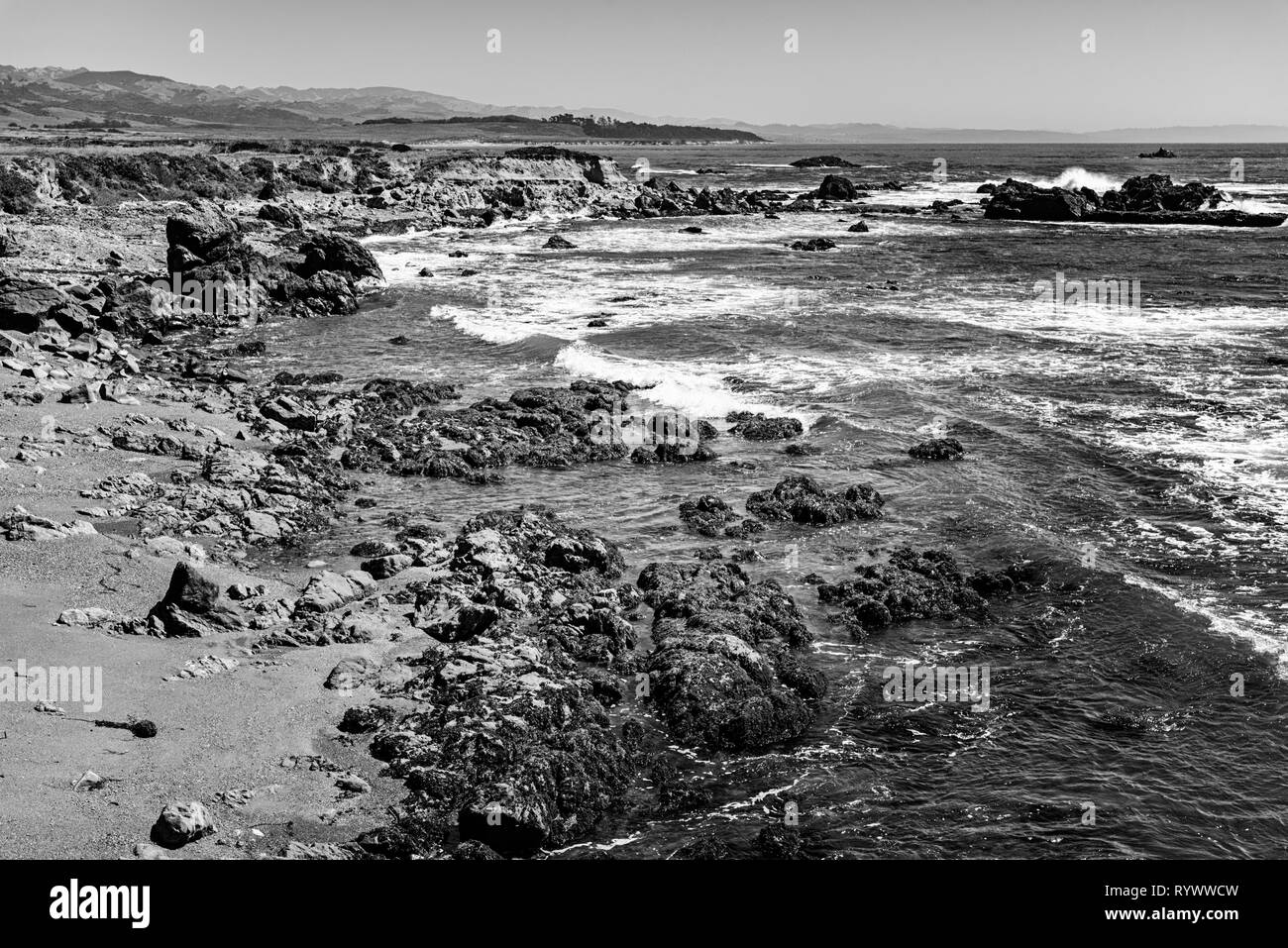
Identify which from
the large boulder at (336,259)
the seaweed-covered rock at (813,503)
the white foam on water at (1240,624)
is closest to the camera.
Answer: the white foam on water at (1240,624)

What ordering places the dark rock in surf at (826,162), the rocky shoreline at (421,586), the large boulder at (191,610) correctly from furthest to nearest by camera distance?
1. the dark rock in surf at (826,162)
2. the large boulder at (191,610)
3. the rocky shoreline at (421,586)

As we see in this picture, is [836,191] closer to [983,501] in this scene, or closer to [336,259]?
[336,259]

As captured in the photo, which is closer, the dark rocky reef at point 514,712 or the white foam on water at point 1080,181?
the dark rocky reef at point 514,712

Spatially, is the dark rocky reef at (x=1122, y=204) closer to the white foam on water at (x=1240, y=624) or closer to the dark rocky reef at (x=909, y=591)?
the white foam on water at (x=1240, y=624)

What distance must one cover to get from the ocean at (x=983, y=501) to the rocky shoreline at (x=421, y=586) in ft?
1.59

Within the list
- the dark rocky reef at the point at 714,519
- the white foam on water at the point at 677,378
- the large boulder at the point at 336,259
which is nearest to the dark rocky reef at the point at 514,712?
the dark rocky reef at the point at 714,519

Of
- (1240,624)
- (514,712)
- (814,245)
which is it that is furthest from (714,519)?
(814,245)

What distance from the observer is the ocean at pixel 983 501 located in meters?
8.61

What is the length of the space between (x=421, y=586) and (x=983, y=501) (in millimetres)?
9892

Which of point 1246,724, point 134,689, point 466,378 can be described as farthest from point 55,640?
point 466,378

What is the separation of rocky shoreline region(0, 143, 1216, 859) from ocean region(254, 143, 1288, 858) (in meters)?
0.48

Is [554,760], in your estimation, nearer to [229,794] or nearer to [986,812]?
[229,794]

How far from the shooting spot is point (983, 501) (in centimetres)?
1573
